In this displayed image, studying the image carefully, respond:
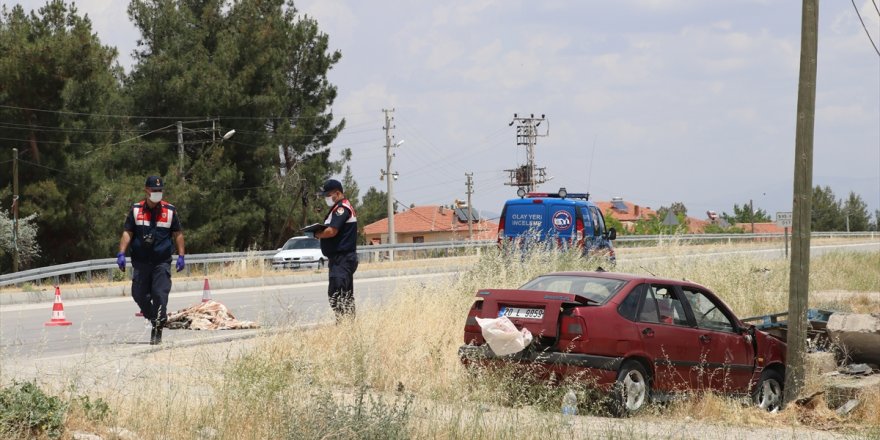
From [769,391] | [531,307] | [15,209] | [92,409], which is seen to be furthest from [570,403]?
[15,209]

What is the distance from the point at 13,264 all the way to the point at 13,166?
3517 mm

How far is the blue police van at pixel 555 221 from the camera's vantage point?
20.7 meters

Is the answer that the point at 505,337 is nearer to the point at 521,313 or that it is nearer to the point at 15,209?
the point at 521,313

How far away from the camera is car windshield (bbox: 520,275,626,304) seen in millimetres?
10234

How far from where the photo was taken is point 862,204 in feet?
504

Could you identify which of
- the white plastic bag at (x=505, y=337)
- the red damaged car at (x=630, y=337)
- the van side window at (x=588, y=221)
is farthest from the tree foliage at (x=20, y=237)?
the white plastic bag at (x=505, y=337)

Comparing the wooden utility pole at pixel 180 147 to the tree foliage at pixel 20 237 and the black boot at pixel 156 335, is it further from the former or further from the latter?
the black boot at pixel 156 335

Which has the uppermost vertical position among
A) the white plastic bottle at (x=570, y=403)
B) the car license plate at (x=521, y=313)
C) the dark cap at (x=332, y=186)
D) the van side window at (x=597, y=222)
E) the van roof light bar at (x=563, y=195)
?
the van roof light bar at (x=563, y=195)

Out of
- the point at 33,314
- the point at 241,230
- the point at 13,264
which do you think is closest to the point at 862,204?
the point at 241,230

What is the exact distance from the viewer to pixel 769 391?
38.4ft

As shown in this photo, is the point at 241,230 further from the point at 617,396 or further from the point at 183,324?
the point at 617,396

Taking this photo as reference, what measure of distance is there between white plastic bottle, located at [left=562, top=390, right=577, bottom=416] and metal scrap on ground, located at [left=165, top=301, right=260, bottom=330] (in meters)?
6.69

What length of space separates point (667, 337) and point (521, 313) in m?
1.37

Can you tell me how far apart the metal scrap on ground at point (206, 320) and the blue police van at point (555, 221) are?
6.34 meters
